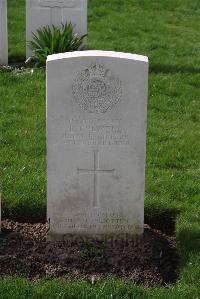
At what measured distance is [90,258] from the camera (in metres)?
5.55

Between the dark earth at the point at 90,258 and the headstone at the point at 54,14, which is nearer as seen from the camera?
the dark earth at the point at 90,258

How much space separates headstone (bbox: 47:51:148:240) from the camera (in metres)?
5.53

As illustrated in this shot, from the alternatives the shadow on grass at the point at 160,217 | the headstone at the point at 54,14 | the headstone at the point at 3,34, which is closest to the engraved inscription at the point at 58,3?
the headstone at the point at 54,14

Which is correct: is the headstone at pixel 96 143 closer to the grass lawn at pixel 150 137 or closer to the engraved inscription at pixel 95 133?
the engraved inscription at pixel 95 133

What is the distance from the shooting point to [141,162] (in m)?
5.71

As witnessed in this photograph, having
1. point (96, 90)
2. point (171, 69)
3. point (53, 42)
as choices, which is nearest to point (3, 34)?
point (53, 42)

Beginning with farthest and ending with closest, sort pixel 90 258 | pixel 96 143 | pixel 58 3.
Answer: pixel 58 3
pixel 96 143
pixel 90 258

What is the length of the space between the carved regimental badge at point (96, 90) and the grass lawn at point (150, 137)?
118 centimetres

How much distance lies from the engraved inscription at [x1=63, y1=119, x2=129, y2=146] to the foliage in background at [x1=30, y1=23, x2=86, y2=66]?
16.2 feet

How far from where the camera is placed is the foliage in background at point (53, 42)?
10.5 m

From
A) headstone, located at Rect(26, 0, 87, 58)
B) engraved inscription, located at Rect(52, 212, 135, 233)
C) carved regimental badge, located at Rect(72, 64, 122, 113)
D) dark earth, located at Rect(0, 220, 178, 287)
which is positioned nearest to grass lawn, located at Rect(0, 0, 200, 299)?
dark earth, located at Rect(0, 220, 178, 287)

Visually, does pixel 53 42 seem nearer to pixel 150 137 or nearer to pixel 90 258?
pixel 150 137

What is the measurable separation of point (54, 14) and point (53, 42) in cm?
65

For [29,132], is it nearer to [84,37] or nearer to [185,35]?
[84,37]
